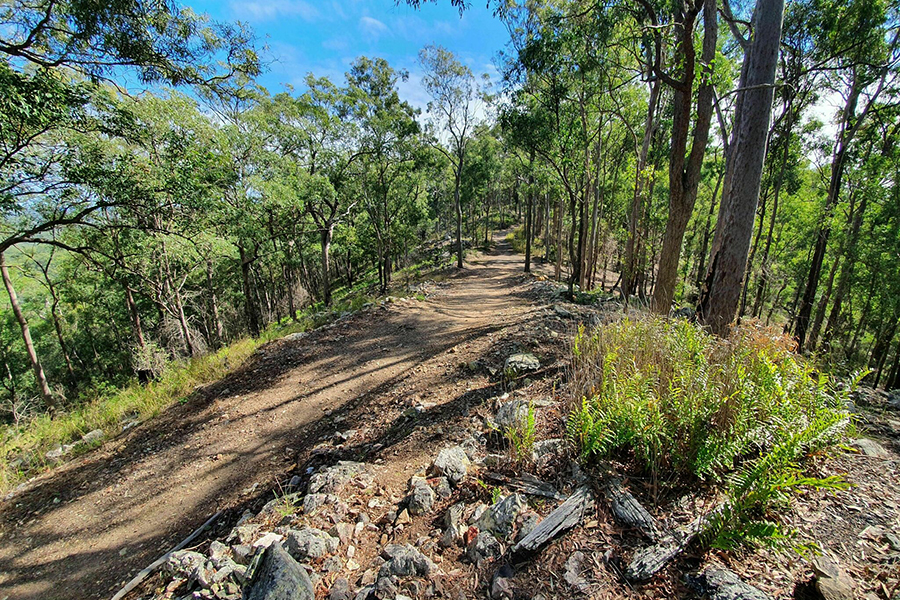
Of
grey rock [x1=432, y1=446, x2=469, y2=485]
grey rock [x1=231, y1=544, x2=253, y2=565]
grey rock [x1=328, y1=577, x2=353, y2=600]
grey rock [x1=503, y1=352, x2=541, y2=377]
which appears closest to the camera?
grey rock [x1=328, y1=577, x2=353, y2=600]

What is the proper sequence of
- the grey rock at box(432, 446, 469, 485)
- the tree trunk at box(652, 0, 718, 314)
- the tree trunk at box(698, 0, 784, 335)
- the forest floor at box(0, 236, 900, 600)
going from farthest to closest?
the tree trunk at box(652, 0, 718, 314)
the tree trunk at box(698, 0, 784, 335)
the grey rock at box(432, 446, 469, 485)
the forest floor at box(0, 236, 900, 600)

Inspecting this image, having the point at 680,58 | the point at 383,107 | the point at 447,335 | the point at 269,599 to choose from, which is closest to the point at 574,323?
the point at 447,335

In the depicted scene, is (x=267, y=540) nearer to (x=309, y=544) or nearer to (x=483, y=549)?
(x=309, y=544)

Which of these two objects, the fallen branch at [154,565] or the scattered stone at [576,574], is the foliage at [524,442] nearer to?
the scattered stone at [576,574]

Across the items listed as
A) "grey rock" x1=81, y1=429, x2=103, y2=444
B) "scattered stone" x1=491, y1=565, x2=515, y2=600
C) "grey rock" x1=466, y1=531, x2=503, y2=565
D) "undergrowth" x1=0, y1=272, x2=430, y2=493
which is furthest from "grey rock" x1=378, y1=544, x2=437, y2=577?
"grey rock" x1=81, y1=429, x2=103, y2=444

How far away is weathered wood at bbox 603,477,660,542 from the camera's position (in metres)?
1.95

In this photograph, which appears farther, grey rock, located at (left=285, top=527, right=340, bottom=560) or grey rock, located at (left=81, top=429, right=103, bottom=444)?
grey rock, located at (left=81, top=429, right=103, bottom=444)

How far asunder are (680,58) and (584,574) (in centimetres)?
559

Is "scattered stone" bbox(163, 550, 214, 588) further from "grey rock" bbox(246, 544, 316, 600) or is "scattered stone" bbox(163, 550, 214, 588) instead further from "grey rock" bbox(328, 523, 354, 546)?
"grey rock" bbox(328, 523, 354, 546)

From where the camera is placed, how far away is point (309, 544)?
2379 mm

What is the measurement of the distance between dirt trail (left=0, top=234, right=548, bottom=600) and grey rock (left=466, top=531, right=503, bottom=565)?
4.83 feet

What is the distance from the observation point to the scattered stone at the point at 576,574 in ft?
5.70

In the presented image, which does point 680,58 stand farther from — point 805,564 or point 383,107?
point 383,107

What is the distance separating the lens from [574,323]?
754cm
